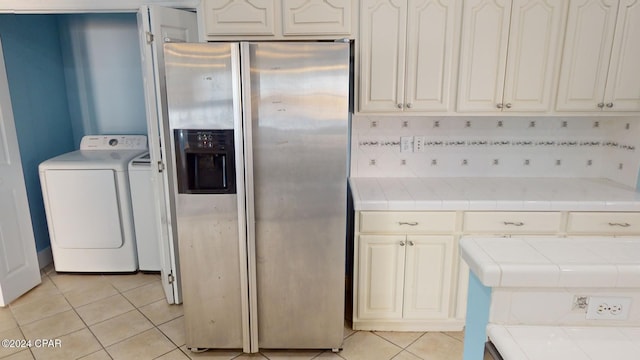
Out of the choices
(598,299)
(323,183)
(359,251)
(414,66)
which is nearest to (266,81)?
(323,183)

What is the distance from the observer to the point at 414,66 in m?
2.28

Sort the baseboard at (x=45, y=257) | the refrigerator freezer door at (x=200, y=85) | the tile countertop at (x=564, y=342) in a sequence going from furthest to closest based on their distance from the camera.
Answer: the baseboard at (x=45, y=257) → the refrigerator freezer door at (x=200, y=85) → the tile countertop at (x=564, y=342)

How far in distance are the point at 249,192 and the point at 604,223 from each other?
2.01 m

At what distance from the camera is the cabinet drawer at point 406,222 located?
221cm

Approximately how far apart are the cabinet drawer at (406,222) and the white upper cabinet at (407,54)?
630 mm

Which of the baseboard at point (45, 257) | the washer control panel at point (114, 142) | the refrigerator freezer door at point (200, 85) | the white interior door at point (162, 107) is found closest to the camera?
the refrigerator freezer door at point (200, 85)

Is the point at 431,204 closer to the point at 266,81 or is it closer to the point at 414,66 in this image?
the point at 414,66

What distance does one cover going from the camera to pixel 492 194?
7.65 ft

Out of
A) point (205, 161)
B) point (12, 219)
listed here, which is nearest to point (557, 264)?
point (205, 161)

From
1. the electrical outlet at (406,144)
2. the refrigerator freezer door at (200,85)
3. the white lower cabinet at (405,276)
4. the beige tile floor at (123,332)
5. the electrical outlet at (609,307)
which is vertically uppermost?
the refrigerator freezer door at (200,85)

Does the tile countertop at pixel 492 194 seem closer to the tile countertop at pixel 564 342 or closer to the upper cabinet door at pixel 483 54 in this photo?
the upper cabinet door at pixel 483 54

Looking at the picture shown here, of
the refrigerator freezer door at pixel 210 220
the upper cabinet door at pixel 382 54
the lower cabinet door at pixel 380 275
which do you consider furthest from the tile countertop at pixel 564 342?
the upper cabinet door at pixel 382 54

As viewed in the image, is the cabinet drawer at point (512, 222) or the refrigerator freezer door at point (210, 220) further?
the cabinet drawer at point (512, 222)

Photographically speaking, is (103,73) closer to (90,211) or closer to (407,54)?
(90,211)
